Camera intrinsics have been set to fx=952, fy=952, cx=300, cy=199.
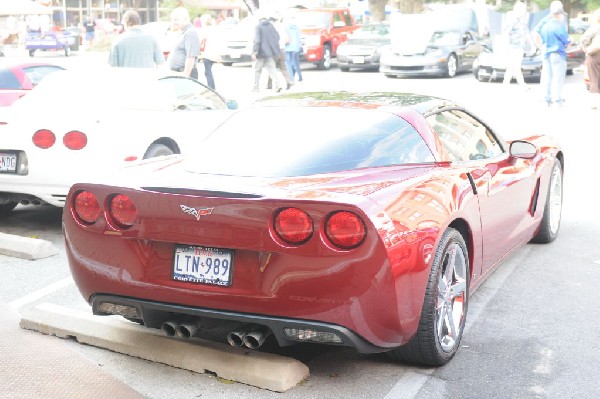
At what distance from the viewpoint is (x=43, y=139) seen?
7734 mm

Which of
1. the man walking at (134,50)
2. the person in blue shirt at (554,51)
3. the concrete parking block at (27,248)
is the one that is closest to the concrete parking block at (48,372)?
the concrete parking block at (27,248)

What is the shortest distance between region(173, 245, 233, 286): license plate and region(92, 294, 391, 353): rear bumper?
15 centimetres

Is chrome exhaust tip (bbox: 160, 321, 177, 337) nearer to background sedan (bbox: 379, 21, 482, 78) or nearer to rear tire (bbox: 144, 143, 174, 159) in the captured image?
rear tire (bbox: 144, 143, 174, 159)

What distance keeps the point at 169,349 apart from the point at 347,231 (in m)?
1.25

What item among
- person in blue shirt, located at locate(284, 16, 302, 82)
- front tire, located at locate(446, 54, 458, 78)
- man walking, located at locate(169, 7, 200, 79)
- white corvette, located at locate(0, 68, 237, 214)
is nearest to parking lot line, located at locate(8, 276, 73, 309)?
white corvette, located at locate(0, 68, 237, 214)

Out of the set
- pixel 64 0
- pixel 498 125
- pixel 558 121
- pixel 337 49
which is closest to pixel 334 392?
pixel 498 125

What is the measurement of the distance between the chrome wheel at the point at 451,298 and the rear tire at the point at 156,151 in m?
4.01

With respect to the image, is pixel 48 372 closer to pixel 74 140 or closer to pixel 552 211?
pixel 74 140

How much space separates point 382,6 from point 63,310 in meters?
39.1

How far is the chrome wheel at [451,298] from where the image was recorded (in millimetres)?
4777

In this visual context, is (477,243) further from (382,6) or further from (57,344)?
(382,6)

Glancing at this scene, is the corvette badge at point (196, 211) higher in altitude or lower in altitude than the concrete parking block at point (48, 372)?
higher

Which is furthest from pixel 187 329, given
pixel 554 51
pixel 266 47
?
pixel 266 47

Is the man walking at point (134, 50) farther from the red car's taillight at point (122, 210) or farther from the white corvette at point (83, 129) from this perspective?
the red car's taillight at point (122, 210)
